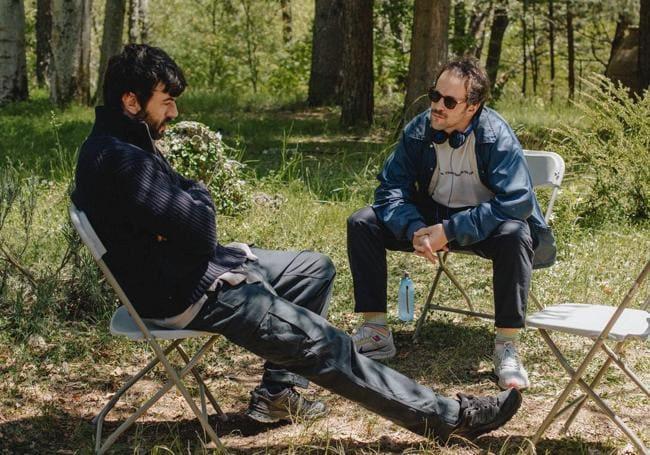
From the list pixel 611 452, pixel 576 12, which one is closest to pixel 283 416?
pixel 611 452

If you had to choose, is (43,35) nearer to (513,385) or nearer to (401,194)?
(401,194)

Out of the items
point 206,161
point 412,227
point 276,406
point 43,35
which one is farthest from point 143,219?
point 43,35

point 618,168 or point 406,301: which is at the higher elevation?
point 618,168

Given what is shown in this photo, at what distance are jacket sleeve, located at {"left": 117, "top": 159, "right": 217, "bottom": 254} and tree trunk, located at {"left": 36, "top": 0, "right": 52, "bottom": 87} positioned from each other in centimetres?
1643

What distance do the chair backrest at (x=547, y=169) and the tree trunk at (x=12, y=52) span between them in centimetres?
983

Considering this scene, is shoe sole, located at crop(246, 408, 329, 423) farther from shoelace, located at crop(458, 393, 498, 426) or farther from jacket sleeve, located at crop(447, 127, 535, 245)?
jacket sleeve, located at crop(447, 127, 535, 245)

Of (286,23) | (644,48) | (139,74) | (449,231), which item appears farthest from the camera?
(286,23)

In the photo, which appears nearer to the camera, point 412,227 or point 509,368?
point 509,368

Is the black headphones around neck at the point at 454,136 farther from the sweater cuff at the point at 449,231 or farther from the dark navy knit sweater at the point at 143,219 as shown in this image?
the dark navy knit sweater at the point at 143,219

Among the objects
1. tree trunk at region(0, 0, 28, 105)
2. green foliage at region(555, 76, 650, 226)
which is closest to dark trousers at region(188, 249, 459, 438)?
green foliage at region(555, 76, 650, 226)

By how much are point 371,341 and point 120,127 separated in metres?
1.83

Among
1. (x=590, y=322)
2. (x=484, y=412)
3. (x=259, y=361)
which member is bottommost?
(x=259, y=361)

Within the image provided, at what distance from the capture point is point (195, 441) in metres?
3.85

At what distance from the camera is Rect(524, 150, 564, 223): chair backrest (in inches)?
197
